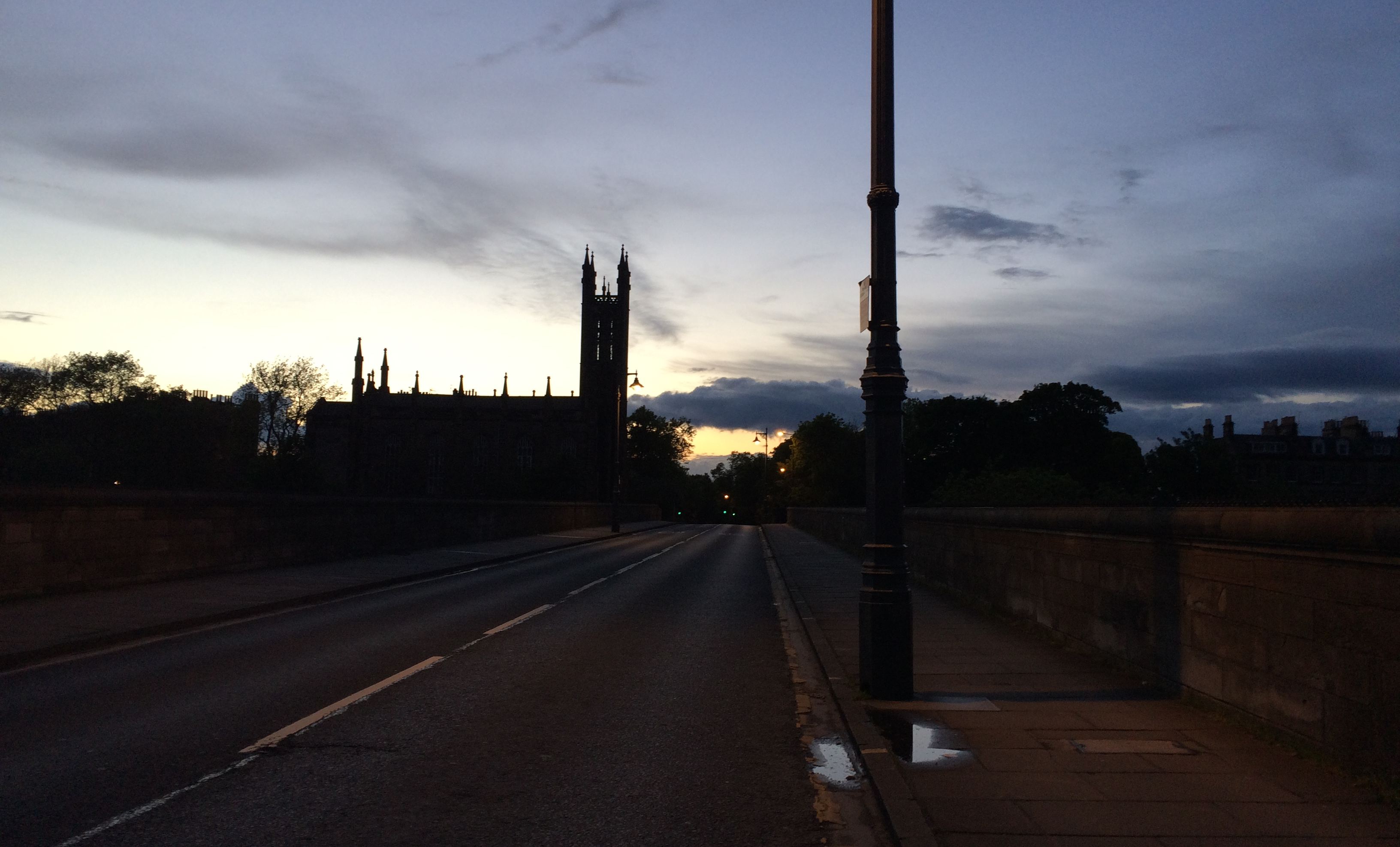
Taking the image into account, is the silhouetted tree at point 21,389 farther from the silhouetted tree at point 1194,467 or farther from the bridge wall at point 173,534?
the silhouetted tree at point 1194,467

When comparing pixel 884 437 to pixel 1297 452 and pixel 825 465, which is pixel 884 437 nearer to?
pixel 825 465

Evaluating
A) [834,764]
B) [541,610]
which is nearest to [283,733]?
[834,764]

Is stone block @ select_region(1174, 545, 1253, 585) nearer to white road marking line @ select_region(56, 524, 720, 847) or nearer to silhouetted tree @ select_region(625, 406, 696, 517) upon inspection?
white road marking line @ select_region(56, 524, 720, 847)

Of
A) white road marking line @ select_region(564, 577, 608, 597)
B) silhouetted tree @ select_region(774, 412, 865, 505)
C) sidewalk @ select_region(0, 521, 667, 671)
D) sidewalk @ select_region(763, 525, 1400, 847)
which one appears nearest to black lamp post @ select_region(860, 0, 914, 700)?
sidewalk @ select_region(763, 525, 1400, 847)

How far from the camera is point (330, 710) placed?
24.9ft

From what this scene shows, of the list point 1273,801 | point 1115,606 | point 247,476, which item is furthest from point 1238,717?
point 247,476

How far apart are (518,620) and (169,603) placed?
4.98m

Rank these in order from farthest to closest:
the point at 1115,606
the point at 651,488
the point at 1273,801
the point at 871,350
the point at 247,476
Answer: the point at 651,488 → the point at 247,476 → the point at 1115,606 → the point at 871,350 → the point at 1273,801

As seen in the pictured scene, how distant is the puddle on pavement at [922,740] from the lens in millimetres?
6175

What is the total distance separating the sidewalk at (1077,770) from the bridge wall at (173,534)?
11.3 metres

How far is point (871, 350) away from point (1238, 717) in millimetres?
3852

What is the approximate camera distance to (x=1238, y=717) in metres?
6.84

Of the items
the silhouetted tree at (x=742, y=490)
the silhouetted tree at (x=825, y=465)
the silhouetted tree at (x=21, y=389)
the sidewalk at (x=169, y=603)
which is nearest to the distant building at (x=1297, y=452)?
the silhouetted tree at (x=825, y=465)

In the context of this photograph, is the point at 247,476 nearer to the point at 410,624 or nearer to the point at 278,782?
the point at 410,624
